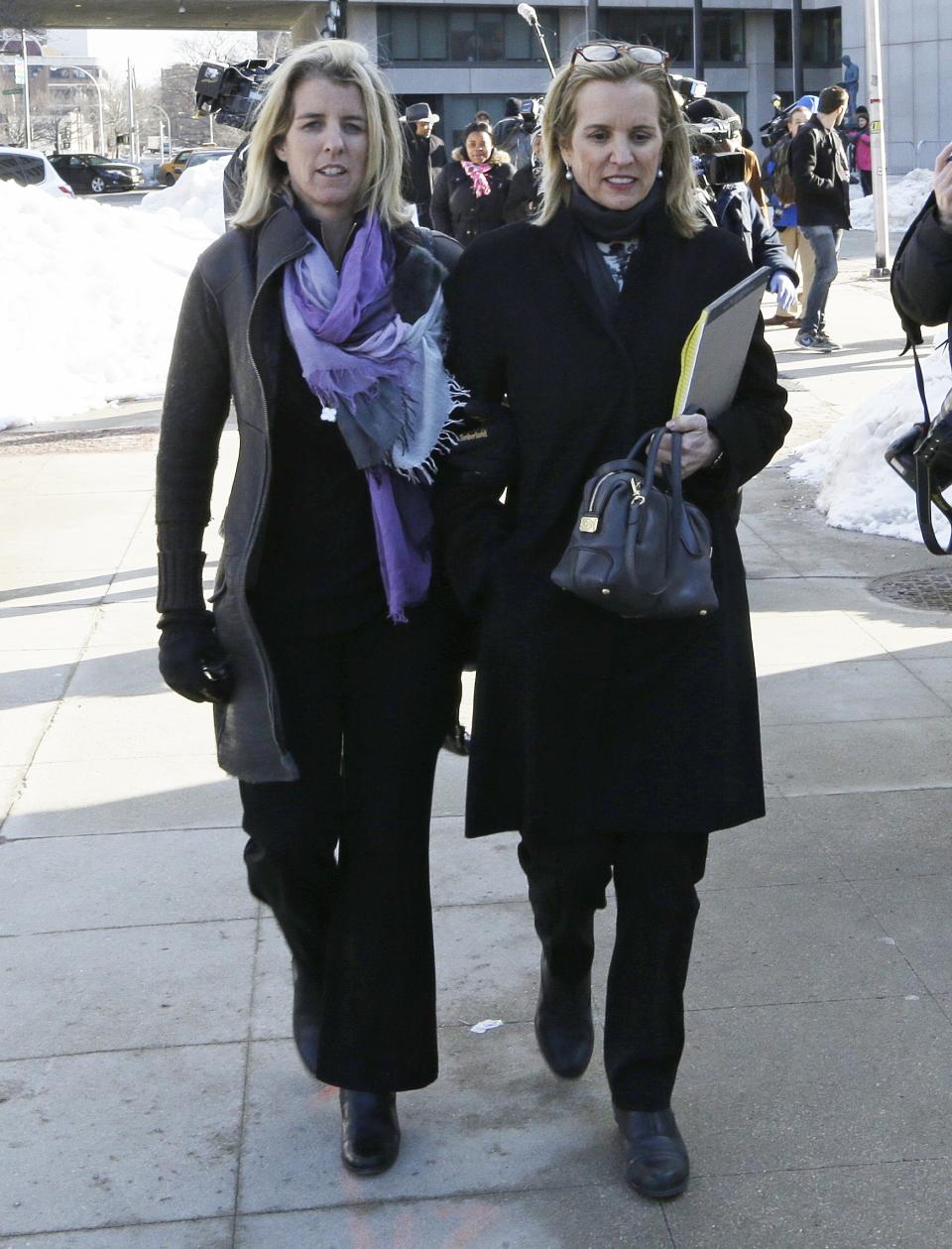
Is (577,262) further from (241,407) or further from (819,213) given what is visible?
(819,213)

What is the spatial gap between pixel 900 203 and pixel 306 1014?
26061 mm

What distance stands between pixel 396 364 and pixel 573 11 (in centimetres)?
5658

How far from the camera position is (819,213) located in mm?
13953

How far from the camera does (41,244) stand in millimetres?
15422

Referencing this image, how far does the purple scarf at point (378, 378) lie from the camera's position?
2.92m

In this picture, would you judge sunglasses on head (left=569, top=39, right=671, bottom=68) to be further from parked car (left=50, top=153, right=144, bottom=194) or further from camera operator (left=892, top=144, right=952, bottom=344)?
parked car (left=50, top=153, right=144, bottom=194)

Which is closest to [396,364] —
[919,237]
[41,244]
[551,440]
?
[551,440]

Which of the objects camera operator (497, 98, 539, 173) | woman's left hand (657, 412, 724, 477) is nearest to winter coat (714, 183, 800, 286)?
woman's left hand (657, 412, 724, 477)

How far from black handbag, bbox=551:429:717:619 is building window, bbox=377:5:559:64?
180ft

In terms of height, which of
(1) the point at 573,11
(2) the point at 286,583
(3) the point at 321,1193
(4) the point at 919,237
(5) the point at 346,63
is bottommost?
(3) the point at 321,1193

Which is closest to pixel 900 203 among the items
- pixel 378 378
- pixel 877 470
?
pixel 877 470

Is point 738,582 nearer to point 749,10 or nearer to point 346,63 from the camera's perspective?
point 346,63

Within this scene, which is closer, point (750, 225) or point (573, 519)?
point (573, 519)

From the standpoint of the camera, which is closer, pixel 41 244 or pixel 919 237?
pixel 919 237
